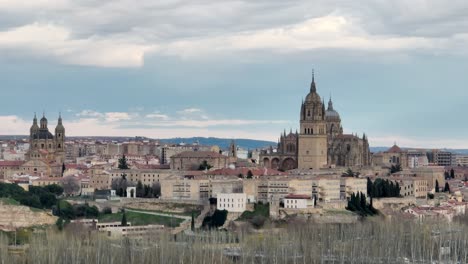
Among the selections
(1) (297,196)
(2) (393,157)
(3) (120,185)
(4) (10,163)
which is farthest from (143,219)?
(2) (393,157)

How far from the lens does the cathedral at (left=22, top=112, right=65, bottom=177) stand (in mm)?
87438

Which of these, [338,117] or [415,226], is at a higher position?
[338,117]

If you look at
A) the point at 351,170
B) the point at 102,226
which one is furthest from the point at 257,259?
the point at 351,170

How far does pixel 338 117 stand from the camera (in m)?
92.9

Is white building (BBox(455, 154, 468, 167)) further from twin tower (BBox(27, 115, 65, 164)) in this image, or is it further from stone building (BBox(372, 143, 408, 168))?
twin tower (BBox(27, 115, 65, 164))

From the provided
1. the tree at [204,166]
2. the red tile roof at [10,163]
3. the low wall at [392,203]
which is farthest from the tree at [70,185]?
the low wall at [392,203]

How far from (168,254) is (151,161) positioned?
60193 mm

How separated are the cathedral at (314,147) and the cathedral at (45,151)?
1600cm

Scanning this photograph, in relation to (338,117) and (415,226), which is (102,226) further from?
(338,117)

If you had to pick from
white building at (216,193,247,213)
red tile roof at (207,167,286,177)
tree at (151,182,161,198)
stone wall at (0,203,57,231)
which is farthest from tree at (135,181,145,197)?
stone wall at (0,203,57,231)

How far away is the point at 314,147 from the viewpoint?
82125 mm

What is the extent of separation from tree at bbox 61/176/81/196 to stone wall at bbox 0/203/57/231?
11.3 metres

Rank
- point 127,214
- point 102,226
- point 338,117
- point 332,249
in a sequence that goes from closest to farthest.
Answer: point 332,249 → point 102,226 → point 127,214 → point 338,117

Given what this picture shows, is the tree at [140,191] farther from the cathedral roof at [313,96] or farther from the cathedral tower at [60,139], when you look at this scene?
the cathedral tower at [60,139]
